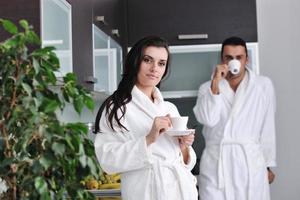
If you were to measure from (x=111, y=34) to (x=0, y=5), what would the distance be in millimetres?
1363

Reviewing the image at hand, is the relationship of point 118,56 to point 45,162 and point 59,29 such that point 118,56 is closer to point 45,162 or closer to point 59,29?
point 59,29

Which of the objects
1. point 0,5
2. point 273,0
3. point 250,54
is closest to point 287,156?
point 250,54

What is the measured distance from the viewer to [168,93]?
13.2 ft

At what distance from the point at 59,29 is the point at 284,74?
2352 mm

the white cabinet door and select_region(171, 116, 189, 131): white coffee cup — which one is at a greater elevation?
the white cabinet door

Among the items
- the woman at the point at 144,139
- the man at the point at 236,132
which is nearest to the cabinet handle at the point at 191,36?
the man at the point at 236,132

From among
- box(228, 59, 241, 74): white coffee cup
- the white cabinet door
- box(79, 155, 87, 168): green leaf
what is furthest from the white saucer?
box(228, 59, 241, 74): white coffee cup

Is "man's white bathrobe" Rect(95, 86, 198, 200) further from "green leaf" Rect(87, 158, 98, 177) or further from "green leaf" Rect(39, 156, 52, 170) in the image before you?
"green leaf" Rect(39, 156, 52, 170)

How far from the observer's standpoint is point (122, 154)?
196 cm

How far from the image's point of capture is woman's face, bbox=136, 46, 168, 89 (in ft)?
6.79

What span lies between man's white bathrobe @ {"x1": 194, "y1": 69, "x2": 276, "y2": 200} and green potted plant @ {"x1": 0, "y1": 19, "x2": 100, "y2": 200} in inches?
74.7

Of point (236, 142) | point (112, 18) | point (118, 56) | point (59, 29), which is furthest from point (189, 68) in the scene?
point (59, 29)

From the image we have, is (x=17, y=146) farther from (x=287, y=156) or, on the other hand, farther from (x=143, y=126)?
(x=287, y=156)

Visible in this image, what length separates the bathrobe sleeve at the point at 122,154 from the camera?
1.95 metres
